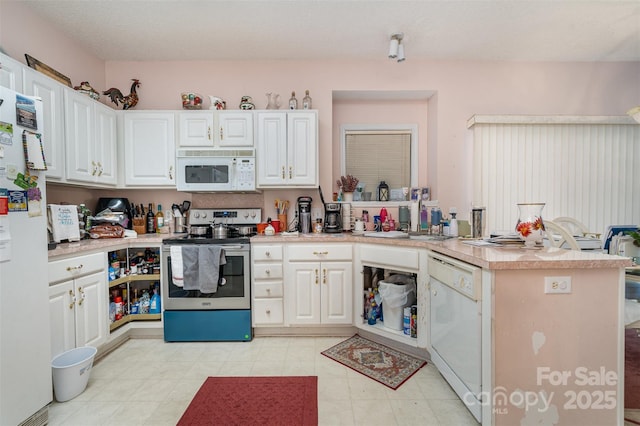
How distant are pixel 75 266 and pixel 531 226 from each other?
3.06 m

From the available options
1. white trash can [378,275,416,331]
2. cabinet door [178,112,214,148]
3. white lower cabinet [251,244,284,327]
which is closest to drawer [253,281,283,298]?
white lower cabinet [251,244,284,327]

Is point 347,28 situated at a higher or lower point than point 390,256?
higher

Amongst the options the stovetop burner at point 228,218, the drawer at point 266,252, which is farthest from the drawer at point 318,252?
the stovetop burner at point 228,218

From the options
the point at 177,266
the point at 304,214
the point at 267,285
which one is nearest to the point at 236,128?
the point at 304,214

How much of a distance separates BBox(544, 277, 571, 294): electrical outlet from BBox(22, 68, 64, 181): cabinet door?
329 centimetres

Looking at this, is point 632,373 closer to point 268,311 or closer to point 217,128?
point 268,311

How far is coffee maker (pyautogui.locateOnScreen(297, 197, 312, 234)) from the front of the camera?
2.91 meters

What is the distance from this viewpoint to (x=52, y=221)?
216cm

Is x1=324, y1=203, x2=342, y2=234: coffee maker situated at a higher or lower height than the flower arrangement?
lower

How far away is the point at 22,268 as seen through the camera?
4.81 ft

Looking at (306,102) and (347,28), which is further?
(306,102)

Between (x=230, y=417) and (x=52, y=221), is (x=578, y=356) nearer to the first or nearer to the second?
(x=230, y=417)

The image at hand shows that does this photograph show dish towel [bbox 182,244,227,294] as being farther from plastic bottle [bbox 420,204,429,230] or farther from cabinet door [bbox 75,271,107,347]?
plastic bottle [bbox 420,204,429,230]

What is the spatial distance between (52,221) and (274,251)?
175cm
